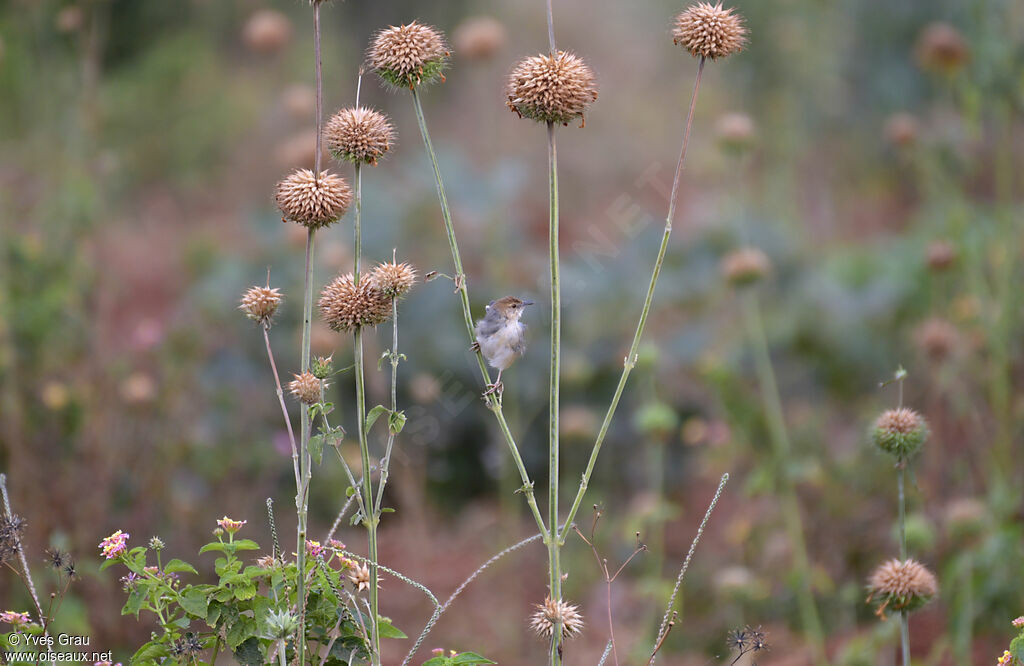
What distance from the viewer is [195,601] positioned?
1.90 metres

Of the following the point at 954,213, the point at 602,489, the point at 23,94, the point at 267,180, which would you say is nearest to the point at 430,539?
the point at 602,489

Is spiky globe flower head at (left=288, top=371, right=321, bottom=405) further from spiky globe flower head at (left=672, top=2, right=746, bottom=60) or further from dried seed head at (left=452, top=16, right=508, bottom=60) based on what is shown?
dried seed head at (left=452, top=16, right=508, bottom=60)

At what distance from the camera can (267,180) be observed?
9039mm

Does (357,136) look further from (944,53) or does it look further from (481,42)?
(944,53)

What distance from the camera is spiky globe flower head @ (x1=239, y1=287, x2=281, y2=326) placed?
1.96 meters

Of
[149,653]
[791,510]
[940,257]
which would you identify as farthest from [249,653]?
[940,257]

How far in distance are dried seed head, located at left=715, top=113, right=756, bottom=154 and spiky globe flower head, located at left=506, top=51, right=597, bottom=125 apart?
2.42 metres

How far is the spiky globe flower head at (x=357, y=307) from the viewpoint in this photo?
76.9 inches

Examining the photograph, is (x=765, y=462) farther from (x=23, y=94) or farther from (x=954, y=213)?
(x=23, y=94)

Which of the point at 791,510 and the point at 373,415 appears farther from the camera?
the point at 791,510

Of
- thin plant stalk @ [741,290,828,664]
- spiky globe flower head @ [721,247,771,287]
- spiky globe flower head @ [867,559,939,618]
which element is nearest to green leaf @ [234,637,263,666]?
spiky globe flower head @ [867,559,939,618]

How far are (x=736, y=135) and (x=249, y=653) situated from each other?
301 cm

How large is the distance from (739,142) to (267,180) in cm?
572

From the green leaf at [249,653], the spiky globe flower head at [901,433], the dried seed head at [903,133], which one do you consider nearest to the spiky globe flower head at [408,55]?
the green leaf at [249,653]
